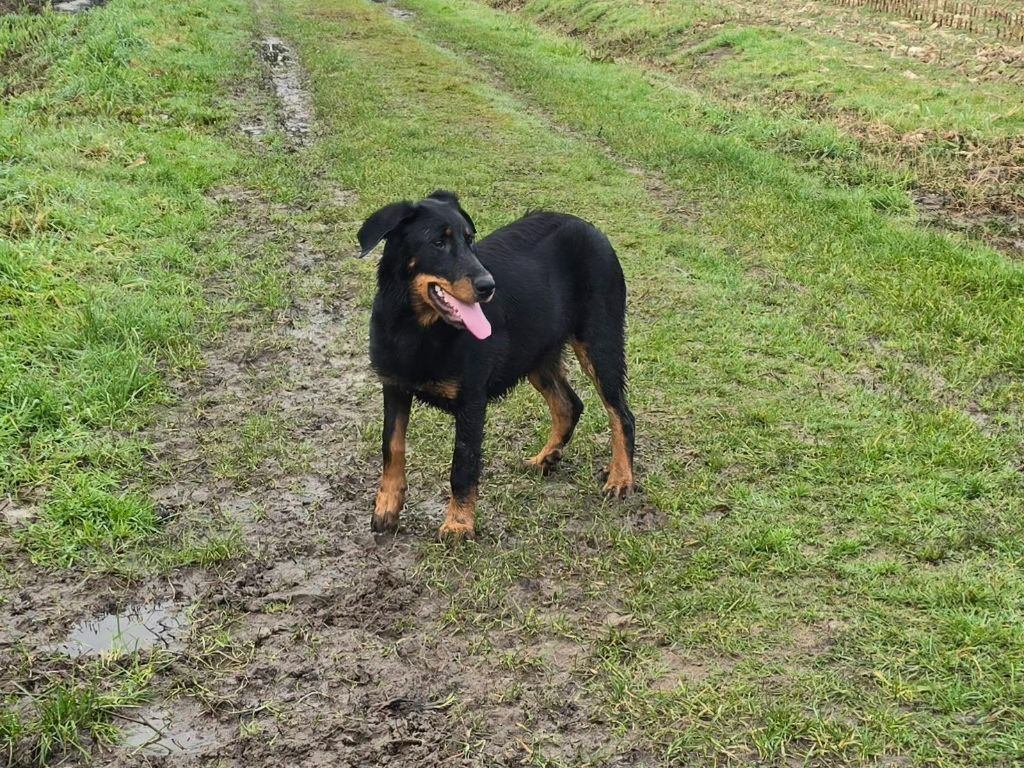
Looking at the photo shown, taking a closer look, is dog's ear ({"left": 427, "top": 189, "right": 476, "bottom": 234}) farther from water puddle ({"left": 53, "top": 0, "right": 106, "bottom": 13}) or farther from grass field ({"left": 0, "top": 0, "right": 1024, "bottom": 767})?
water puddle ({"left": 53, "top": 0, "right": 106, "bottom": 13})

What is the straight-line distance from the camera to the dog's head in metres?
3.96

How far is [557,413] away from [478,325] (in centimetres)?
133

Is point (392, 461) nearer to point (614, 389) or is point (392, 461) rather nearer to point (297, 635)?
point (297, 635)

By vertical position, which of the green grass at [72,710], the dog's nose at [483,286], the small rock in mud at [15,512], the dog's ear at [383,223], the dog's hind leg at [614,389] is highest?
the dog's ear at [383,223]

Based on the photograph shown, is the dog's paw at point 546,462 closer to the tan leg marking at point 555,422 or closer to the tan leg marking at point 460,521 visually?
the tan leg marking at point 555,422

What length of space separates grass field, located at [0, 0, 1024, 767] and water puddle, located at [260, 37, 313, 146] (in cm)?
84

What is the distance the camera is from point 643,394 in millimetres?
6016

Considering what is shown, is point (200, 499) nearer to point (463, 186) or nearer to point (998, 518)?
point (998, 518)

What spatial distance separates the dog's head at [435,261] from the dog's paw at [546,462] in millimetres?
1372

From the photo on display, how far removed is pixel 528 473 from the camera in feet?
16.9

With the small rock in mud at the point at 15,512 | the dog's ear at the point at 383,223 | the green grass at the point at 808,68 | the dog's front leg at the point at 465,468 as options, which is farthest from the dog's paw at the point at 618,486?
the green grass at the point at 808,68

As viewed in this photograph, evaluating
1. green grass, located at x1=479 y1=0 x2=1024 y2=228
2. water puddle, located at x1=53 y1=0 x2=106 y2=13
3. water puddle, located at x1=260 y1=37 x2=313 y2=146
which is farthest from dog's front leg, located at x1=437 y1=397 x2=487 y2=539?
water puddle, located at x1=53 y1=0 x2=106 y2=13

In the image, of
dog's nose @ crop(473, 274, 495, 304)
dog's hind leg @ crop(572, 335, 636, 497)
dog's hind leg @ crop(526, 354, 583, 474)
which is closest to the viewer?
dog's nose @ crop(473, 274, 495, 304)

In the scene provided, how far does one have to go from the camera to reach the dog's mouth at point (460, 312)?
398 cm
